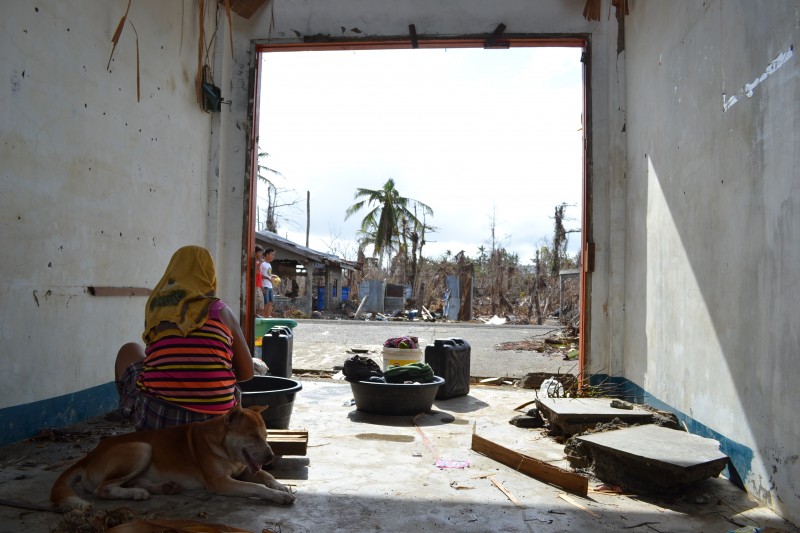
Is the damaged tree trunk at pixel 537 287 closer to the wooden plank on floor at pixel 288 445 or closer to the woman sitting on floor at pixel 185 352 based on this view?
the wooden plank on floor at pixel 288 445

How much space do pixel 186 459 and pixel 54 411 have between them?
6.27 feet

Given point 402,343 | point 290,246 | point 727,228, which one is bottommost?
point 402,343

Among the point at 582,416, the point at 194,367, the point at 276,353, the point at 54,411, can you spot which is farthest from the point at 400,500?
the point at 276,353

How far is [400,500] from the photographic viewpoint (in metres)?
3.36

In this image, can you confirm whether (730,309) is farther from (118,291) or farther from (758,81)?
(118,291)

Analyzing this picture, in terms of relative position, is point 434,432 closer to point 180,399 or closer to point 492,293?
point 180,399

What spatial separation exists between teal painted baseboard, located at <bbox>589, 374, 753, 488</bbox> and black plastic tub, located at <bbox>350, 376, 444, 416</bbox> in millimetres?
1949

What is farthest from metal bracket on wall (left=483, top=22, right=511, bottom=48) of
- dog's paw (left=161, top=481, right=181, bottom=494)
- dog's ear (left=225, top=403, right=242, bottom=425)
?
dog's paw (left=161, top=481, right=181, bottom=494)

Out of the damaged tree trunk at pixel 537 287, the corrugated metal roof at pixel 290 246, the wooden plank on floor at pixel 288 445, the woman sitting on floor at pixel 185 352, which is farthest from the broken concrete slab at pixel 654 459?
the corrugated metal roof at pixel 290 246

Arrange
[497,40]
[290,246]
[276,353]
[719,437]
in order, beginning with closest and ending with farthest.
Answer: [719,437] < [276,353] < [497,40] < [290,246]

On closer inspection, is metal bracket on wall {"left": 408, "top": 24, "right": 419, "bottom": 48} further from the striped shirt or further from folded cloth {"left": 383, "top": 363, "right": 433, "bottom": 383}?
the striped shirt

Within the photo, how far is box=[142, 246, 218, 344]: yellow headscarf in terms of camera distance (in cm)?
343

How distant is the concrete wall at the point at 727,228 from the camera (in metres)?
3.07

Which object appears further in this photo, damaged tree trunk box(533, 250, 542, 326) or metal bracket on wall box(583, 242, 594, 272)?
damaged tree trunk box(533, 250, 542, 326)
